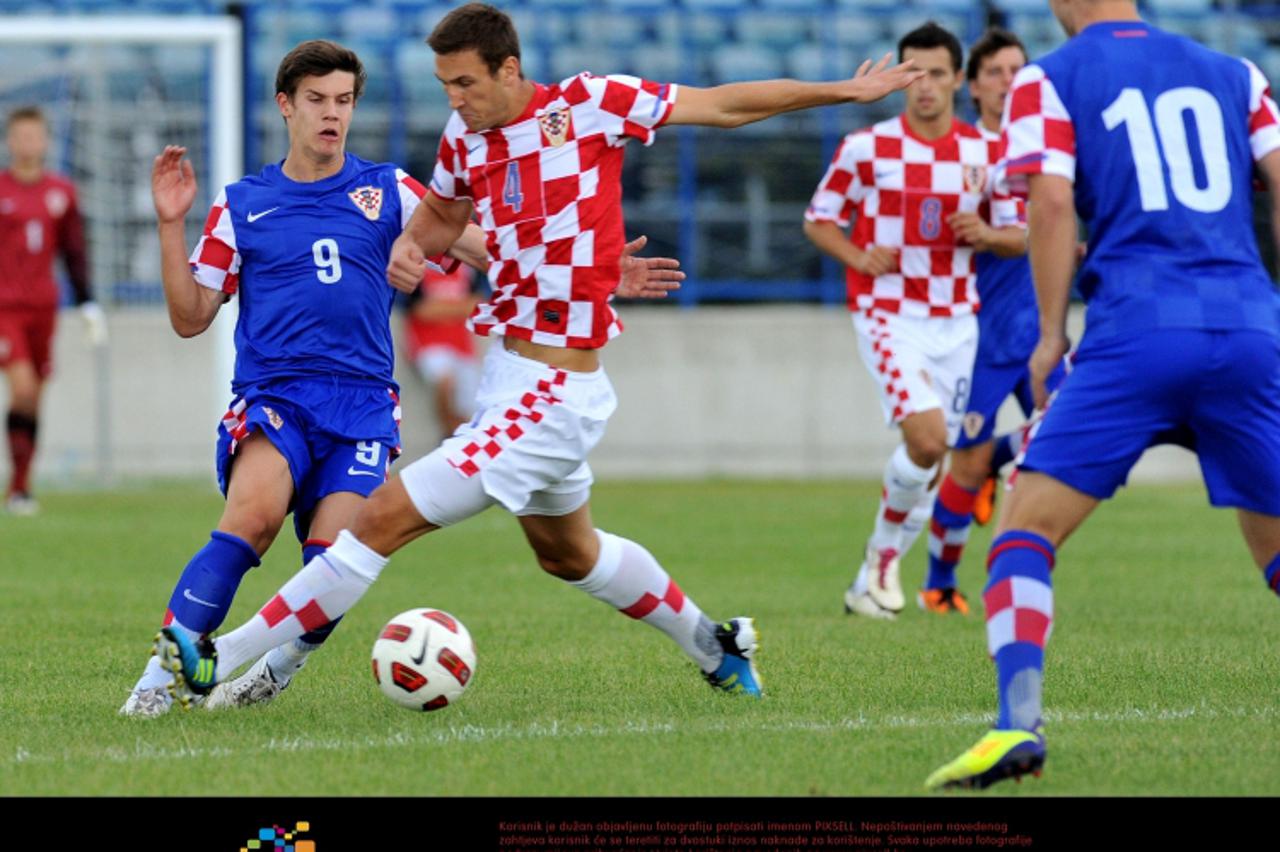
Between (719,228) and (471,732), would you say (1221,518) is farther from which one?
(471,732)

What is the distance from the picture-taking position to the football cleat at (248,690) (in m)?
5.93

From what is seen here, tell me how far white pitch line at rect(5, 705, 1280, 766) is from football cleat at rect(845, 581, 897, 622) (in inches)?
111

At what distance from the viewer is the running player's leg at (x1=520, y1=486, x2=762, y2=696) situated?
5699 mm

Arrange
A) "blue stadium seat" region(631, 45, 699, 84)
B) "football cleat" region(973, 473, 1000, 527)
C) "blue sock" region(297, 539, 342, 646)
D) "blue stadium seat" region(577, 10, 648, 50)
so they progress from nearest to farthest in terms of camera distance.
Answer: "blue sock" region(297, 539, 342, 646) < "football cleat" region(973, 473, 1000, 527) < "blue stadium seat" region(631, 45, 699, 84) < "blue stadium seat" region(577, 10, 648, 50)

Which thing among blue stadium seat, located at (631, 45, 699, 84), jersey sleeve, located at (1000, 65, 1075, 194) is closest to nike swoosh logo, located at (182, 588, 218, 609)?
jersey sleeve, located at (1000, 65, 1075, 194)

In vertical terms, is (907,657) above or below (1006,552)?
below

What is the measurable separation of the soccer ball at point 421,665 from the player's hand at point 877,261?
3.75 meters

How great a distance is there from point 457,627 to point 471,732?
474mm

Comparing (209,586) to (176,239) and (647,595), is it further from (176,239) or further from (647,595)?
(647,595)

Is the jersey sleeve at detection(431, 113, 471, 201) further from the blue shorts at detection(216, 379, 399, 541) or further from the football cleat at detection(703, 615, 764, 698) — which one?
the football cleat at detection(703, 615, 764, 698)

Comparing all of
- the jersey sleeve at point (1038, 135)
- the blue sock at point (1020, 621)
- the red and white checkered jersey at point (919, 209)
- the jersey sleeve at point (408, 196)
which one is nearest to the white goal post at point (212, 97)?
the red and white checkered jersey at point (919, 209)

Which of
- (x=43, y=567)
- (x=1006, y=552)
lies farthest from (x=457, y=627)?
(x=43, y=567)

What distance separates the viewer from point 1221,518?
1375cm

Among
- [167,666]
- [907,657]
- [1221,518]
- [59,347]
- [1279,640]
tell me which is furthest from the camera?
[59,347]
